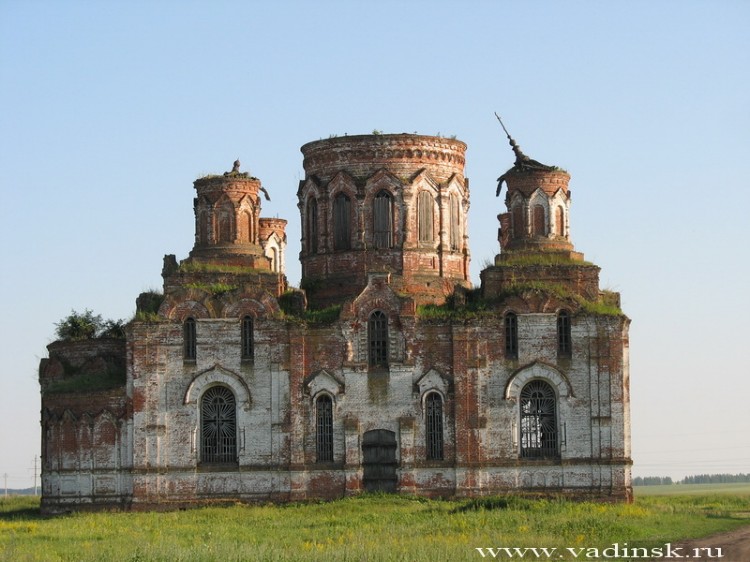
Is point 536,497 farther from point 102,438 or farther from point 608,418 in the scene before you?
point 102,438

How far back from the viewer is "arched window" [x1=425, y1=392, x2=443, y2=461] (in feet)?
194

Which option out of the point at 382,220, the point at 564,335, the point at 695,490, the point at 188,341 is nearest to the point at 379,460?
the point at 564,335

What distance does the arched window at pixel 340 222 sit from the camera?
208 feet

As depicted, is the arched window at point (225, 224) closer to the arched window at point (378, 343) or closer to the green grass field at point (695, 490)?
the arched window at point (378, 343)

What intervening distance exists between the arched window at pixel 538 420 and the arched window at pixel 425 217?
701 centimetres

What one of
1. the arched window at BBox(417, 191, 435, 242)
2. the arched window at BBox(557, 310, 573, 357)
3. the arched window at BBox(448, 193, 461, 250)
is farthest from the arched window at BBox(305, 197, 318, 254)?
the arched window at BBox(557, 310, 573, 357)

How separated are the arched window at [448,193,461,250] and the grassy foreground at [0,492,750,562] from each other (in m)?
10.3

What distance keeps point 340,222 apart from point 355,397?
277 inches

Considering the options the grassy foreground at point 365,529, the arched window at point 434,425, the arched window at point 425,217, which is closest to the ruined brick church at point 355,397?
the arched window at point 434,425

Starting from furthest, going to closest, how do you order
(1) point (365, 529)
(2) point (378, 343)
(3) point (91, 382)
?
1. (3) point (91, 382)
2. (2) point (378, 343)
3. (1) point (365, 529)

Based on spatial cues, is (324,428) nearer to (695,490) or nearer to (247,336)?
(247,336)

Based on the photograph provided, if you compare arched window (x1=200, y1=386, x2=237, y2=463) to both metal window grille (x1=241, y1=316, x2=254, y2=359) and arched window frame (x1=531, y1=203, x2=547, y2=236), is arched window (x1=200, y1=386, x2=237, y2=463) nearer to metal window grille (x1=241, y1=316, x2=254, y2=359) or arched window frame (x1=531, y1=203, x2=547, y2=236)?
metal window grille (x1=241, y1=316, x2=254, y2=359)

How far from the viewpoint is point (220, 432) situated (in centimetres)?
5984

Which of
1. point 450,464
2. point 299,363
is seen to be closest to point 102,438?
point 299,363
